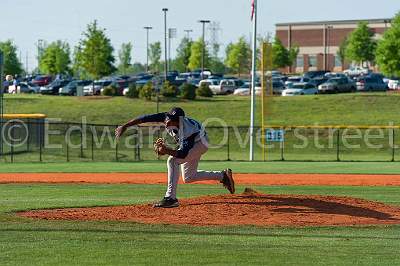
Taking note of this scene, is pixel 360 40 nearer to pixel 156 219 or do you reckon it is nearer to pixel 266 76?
pixel 266 76

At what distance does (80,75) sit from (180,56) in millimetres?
18776

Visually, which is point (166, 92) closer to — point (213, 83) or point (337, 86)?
point (337, 86)

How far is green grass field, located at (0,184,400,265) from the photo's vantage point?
9953mm

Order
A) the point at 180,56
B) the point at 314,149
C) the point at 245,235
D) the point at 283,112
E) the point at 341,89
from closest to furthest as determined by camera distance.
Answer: the point at 245,235
the point at 314,149
the point at 283,112
the point at 341,89
the point at 180,56

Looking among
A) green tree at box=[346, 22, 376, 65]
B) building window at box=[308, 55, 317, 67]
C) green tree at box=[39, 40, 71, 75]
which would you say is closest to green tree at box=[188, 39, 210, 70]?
green tree at box=[39, 40, 71, 75]

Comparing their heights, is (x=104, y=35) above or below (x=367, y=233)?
above

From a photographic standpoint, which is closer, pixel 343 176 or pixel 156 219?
pixel 156 219

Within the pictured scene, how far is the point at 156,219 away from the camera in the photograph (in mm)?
13617

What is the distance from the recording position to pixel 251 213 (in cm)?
1397

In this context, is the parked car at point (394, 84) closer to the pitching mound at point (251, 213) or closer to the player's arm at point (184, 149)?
the pitching mound at point (251, 213)

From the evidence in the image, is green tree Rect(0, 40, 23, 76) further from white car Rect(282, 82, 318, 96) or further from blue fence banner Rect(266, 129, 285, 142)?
blue fence banner Rect(266, 129, 285, 142)

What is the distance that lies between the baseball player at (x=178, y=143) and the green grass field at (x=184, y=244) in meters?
1.61

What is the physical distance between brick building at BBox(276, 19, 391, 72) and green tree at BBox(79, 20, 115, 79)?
52.8 meters

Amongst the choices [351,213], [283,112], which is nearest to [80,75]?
[283,112]
